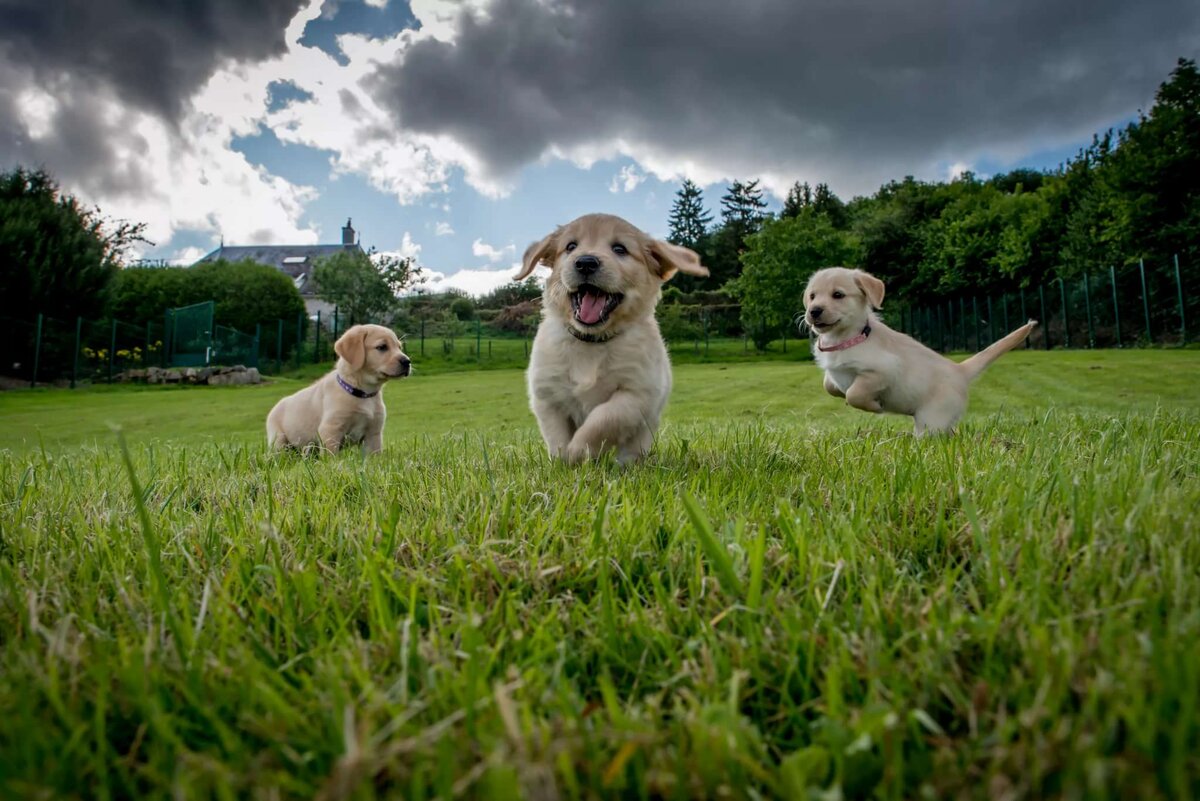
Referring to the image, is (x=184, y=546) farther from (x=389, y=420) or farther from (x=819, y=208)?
(x=819, y=208)

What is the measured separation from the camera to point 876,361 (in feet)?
15.6

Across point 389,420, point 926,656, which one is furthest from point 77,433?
point 926,656

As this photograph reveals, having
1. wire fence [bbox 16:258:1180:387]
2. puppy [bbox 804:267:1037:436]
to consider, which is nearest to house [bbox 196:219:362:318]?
wire fence [bbox 16:258:1180:387]

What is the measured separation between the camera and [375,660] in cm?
102

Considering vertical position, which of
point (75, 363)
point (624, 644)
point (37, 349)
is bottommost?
point (624, 644)

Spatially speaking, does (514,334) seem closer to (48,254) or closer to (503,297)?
(503,297)

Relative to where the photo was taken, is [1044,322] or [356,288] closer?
[1044,322]

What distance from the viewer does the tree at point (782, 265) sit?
31516mm

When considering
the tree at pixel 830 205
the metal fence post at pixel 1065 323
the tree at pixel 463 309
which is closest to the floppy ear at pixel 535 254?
the metal fence post at pixel 1065 323

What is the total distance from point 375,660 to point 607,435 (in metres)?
2.25

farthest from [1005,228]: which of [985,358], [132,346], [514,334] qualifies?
[132,346]

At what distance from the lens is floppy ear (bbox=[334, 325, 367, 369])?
19.2 ft

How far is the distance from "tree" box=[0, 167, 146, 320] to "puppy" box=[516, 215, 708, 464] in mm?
25122

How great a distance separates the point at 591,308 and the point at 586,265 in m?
0.22
